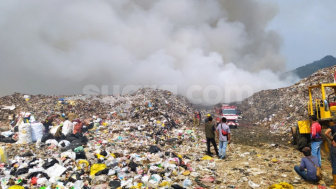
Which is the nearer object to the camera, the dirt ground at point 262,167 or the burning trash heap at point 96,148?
the dirt ground at point 262,167

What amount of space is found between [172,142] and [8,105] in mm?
14600

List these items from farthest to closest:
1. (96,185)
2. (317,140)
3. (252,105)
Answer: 1. (252,105)
2. (317,140)
3. (96,185)

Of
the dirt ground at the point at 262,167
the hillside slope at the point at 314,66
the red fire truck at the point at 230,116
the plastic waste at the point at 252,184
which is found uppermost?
the hillside slope at the point at 314,66

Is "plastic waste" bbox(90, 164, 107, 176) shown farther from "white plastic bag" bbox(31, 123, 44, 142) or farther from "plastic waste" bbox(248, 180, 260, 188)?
"white plastic bag" bbox(31, 123, 44, 142)

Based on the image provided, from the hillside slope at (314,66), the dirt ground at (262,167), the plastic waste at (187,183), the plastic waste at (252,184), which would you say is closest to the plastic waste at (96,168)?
the plastic waste at (187,183)

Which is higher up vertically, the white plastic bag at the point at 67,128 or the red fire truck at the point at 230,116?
the red fire truck at the point at 230,116

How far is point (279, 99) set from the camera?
904 inches

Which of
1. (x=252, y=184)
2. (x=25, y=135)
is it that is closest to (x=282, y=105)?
(x=252, y=184)

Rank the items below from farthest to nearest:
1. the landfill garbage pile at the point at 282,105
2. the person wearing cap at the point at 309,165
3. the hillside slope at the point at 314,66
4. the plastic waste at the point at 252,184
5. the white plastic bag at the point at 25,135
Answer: the hillside slope at the point at 314,66 < the landfill garbage pile at the point at 282,105 < the white plastic bag at the point at 25,135 < the plastic waste at the point at 252,184 < the person wearing cap at the point at 309,165

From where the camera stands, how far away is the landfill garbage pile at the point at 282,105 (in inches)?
650

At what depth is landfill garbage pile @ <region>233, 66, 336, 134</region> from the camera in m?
16.5

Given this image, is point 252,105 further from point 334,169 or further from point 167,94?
point 334,169

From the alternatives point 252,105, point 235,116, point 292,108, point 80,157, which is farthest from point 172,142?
point 252,105

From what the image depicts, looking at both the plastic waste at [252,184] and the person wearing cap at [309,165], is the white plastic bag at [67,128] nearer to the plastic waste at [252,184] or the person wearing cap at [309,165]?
the plastic waste at [252,184]
